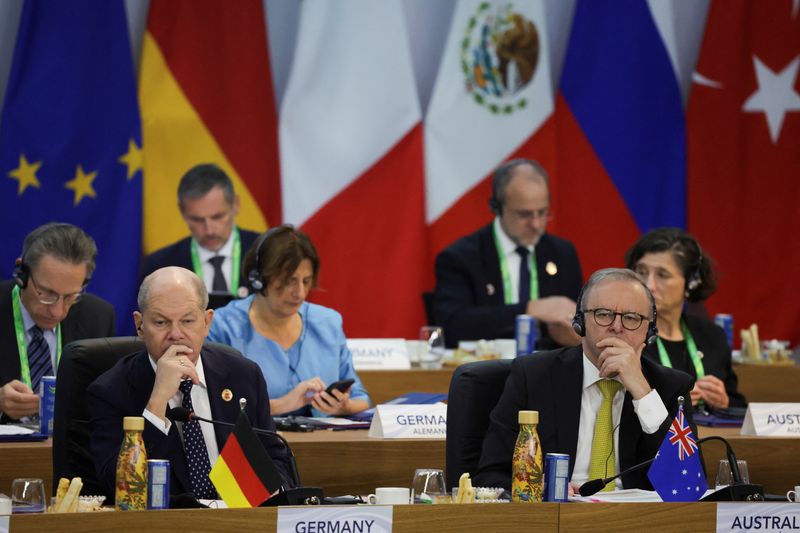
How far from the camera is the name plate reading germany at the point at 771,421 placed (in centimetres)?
483

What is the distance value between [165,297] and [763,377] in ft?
11.7

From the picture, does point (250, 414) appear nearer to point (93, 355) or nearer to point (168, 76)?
point (93, 355)

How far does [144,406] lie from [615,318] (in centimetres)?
133

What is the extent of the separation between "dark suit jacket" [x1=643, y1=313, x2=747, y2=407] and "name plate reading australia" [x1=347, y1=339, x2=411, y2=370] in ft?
4.00

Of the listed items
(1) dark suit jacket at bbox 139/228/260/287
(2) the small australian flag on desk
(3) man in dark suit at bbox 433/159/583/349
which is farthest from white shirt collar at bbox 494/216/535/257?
(2) the small australian flag on desk

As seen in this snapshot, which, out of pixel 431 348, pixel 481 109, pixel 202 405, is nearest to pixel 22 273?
pixel 202 405

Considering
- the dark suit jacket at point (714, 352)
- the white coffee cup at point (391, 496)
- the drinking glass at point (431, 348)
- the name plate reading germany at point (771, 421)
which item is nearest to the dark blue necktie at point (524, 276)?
the drinking glass at point (431, 348)

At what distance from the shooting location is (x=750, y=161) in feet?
27.3

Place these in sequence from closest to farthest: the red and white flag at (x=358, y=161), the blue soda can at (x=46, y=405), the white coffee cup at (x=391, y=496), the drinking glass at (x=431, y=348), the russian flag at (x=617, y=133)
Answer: the white coffee cup at (x=391, y=496), the blue soda can at (x=46, y=405), the drinking glass at (x=431, y=348), the red and white flag at (x=358, y=161), the russian flag at (x=617, y=133)

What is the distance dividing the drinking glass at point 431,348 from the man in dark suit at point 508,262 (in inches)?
19.1

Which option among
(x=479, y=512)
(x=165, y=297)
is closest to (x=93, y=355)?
(x=165, y=297)

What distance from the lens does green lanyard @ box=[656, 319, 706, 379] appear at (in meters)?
5.41

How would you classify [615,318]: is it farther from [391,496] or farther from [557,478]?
[391,496]

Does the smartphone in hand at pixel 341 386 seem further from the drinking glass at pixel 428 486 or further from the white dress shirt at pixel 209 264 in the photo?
the white dress shirt at pixel 209 264
